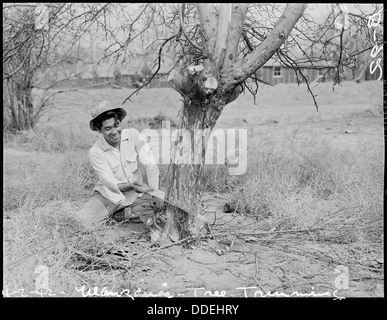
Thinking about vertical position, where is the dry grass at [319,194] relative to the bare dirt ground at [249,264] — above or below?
above

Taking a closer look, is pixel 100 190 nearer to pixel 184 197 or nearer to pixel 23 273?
pixel 184 197

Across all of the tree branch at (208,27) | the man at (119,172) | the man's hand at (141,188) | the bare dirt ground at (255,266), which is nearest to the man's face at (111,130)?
the man at (119,172)

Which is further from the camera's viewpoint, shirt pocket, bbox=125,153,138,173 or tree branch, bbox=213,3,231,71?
shirt pocket, bbox=125,153,138,173

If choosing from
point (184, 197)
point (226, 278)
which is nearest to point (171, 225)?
point (184, 197)

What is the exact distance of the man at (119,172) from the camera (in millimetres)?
4293

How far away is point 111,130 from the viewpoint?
4.28m

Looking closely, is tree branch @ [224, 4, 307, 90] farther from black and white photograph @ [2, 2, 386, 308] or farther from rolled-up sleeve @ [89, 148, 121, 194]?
rolled-up sleeve @ [89, 148, 121, 194]

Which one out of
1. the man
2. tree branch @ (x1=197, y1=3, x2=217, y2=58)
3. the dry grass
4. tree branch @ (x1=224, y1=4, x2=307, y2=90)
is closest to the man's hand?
the man

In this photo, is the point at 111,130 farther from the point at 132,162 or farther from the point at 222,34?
the point at 222,34

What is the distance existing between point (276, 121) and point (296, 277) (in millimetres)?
13209

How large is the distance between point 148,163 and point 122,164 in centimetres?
24

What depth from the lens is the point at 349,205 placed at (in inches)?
178

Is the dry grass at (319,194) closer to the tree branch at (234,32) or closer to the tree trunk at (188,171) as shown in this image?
the tree trunk at (188,171)

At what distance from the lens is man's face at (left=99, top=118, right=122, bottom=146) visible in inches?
168
